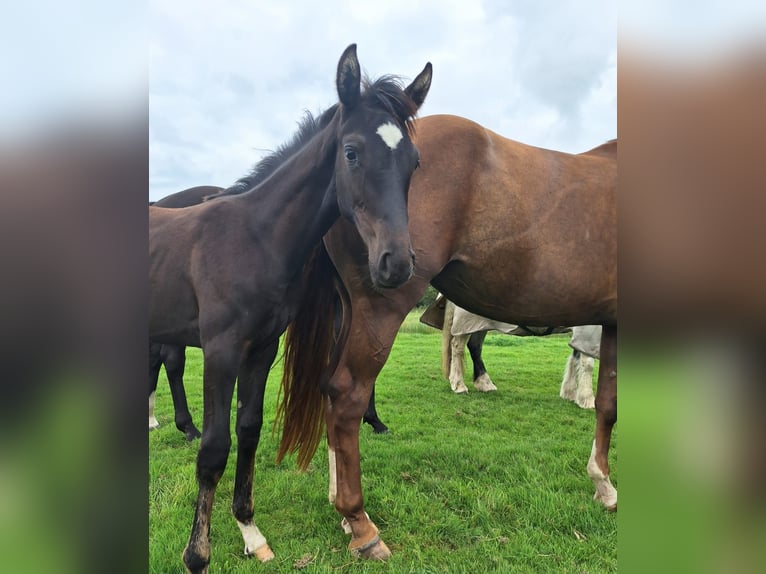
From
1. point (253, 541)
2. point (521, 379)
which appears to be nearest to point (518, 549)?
point (253, 541)

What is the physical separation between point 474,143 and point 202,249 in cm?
173

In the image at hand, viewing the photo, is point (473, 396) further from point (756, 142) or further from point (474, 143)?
point (756, 142)

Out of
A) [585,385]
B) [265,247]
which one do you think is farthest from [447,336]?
[265,247]

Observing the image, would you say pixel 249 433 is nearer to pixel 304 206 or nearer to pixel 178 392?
pixel 304 206

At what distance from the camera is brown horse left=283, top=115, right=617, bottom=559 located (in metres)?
2.69

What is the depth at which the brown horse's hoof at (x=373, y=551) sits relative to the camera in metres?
2.53

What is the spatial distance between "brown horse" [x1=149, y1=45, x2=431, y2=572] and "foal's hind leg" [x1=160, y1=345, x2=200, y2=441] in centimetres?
196

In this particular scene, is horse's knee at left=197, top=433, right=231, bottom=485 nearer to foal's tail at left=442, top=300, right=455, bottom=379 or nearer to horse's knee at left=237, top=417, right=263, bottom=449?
horse's knee at left=237, top=417, right=263, bottom=449

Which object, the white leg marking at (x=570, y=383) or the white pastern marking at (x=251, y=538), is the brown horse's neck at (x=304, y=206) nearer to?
the white pastern marking at (x=251, y=538)

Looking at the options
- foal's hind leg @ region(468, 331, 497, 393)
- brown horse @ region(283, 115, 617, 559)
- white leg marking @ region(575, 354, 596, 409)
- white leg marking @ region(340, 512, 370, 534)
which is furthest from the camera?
foal's hind leg @ region(468, 331, 497, 393)

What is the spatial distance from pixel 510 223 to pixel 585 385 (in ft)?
14.3

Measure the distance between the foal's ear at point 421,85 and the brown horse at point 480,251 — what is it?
268 millimetres

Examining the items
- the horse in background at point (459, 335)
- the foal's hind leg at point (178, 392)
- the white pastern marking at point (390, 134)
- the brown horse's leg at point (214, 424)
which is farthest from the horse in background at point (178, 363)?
the horse in background at point (459, 335)

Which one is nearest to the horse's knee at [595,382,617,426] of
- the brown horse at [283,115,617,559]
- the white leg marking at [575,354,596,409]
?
the brown horse at [283,115,617,559]
